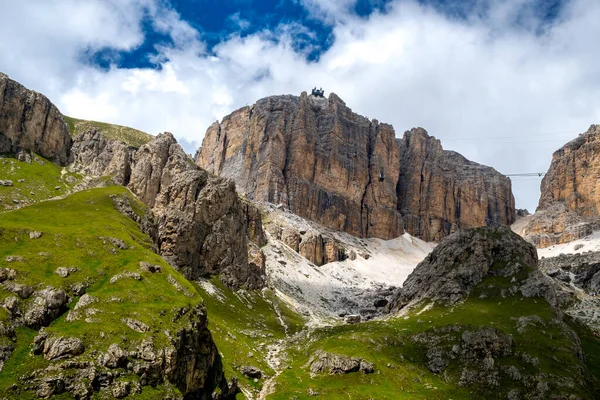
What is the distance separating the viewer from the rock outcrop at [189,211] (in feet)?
556

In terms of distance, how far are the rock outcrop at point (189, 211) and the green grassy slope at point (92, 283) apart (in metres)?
53.8

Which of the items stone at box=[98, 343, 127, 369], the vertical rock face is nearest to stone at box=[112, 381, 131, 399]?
stone at box=[98, 343, 127, 369]

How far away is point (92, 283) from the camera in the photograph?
79438mm

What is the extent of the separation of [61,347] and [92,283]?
20.1m

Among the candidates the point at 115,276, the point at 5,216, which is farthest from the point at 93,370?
the point at 5,216

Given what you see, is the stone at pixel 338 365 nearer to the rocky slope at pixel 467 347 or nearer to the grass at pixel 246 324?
the rocky slope at pixel 467 347

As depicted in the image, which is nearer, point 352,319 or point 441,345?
point 441,345

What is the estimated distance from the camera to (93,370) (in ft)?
194

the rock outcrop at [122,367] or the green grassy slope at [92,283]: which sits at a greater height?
the green grassy slope at [92,283]

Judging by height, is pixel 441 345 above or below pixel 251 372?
above

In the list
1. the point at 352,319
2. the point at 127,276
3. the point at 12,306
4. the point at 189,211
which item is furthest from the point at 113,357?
the point at 352,319

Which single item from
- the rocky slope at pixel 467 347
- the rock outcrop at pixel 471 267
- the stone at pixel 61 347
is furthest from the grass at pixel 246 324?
the rock outcrop at pixel 471 267

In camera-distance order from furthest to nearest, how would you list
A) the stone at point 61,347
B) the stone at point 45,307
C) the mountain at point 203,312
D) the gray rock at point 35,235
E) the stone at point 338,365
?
the stone at point 338,365
the gray rock at point 35,235
the stone at point 45,307
the mountain at point 203,312
the stone at point 61,347

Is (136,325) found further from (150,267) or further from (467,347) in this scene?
(467,347)
